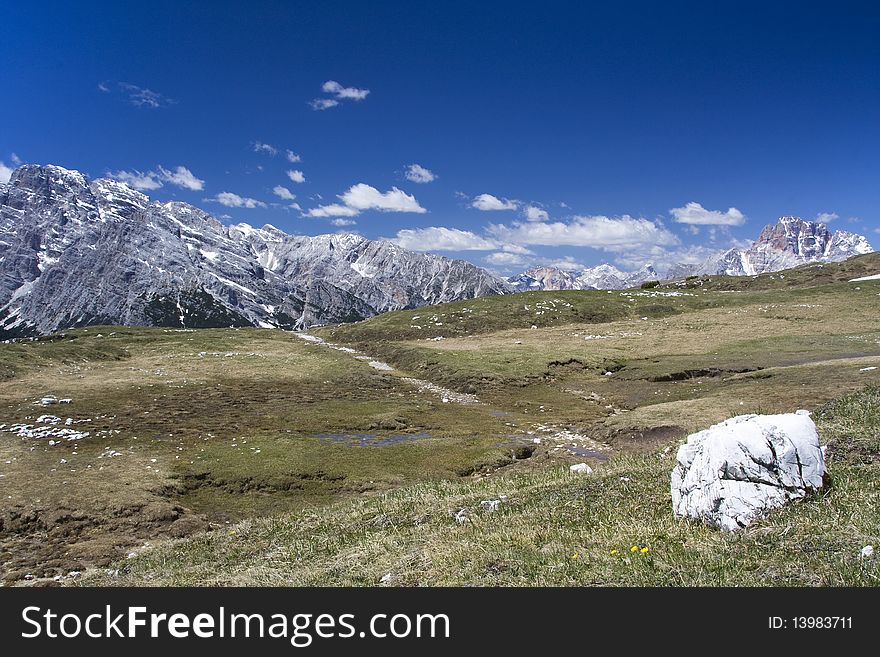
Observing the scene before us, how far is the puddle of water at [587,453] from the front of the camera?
Answer: 109ft

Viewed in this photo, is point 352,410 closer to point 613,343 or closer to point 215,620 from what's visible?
point 215,620

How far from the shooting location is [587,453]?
34.6 meters

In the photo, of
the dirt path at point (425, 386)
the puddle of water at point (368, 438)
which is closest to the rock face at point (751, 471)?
the puddle of water at point (368, 438)

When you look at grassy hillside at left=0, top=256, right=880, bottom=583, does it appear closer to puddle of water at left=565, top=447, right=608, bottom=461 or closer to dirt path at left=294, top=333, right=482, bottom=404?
puddle of water at left=565, top=447, right=608, bottom=461

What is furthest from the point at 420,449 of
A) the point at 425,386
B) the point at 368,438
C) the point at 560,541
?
the point at 425,386

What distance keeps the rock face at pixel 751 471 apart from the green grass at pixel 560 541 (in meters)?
0.42

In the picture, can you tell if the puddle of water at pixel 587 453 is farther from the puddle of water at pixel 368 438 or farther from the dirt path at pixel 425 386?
the dirt path at pixel 425 386

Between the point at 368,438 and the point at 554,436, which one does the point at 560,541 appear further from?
the point at 368,438

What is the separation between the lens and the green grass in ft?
28.7

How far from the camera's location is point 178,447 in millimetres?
38812

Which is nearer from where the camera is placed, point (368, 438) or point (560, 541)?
point (560, 541)

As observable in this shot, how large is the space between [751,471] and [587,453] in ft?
80.0

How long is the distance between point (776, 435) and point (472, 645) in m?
8.53

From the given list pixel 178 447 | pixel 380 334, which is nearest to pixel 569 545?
pixel 178 447
